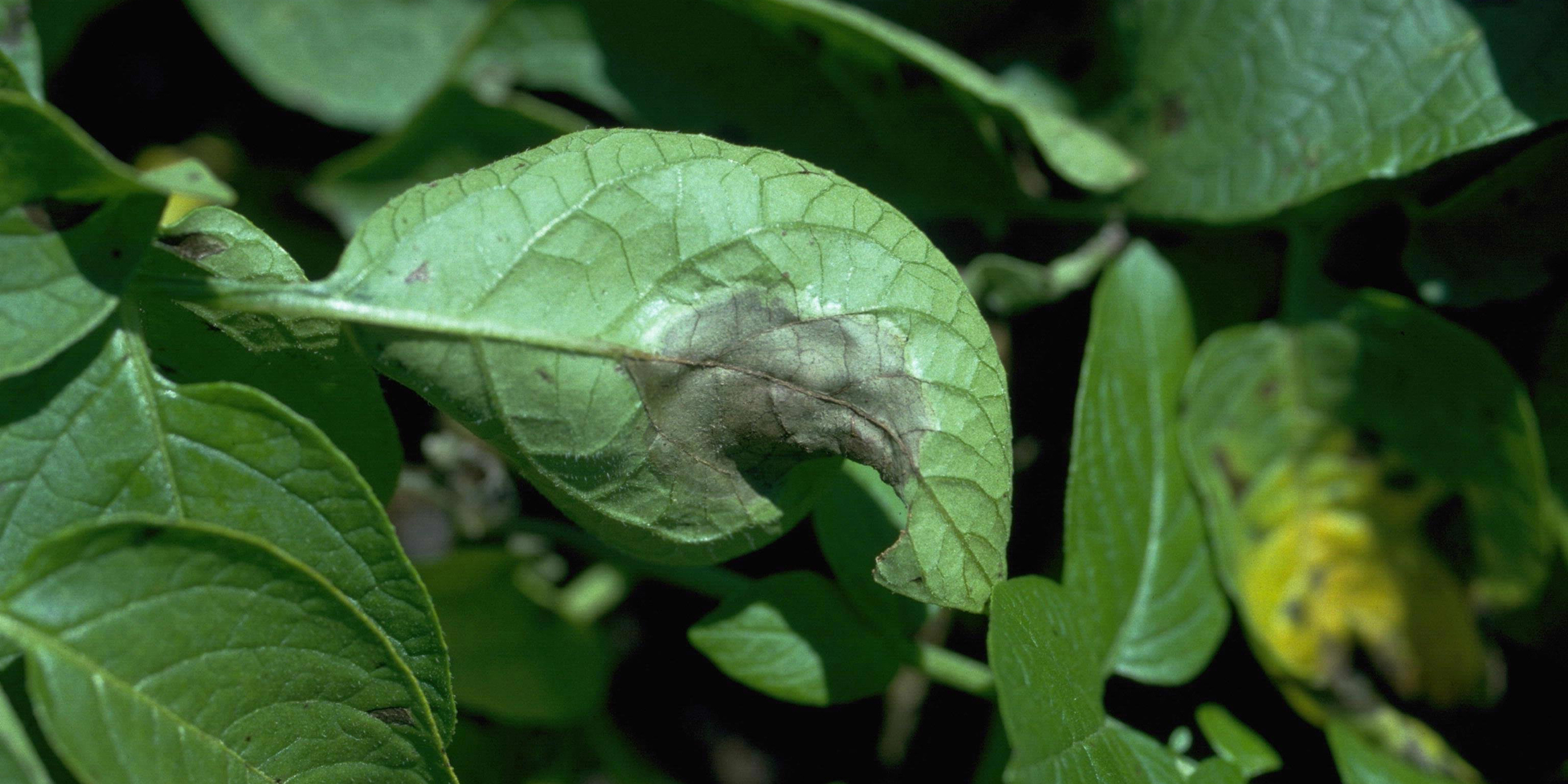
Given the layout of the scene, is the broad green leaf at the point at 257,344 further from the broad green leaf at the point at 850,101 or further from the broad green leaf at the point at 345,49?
the broad green leaf at the point at 345,49

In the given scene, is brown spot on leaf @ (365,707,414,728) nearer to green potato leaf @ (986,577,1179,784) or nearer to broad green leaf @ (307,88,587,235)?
green potato leaf @ (986,577,1179,784)

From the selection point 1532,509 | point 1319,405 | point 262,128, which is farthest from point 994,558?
point 262,128

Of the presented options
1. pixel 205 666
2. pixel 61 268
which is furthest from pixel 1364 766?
pixel 61 268

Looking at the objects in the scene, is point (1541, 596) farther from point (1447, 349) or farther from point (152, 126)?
point (152, 126)

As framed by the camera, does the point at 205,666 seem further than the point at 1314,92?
No

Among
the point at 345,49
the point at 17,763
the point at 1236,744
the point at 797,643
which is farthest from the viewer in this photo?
the point at 345,49

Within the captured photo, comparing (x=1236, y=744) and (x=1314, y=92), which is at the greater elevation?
(x=1314, y=92)

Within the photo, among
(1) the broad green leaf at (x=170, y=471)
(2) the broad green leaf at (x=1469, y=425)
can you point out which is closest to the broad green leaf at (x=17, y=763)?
(1) the broad green leaf at (x=170, y=471)

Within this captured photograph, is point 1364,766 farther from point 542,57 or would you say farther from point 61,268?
point 542,57
